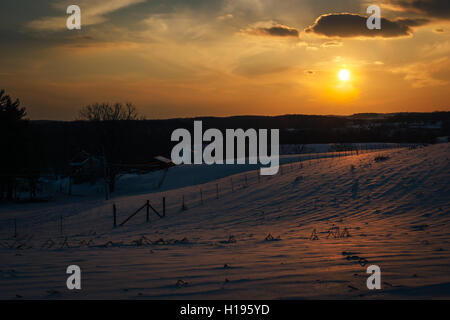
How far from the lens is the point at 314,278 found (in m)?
6.00

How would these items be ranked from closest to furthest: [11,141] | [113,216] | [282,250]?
[282,250], [113,216], [11,141]

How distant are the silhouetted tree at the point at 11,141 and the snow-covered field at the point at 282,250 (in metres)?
23.0

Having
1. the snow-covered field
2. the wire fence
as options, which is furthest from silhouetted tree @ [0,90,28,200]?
the snow-covered field

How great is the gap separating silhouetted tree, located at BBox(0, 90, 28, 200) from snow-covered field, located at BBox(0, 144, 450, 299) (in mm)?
23016

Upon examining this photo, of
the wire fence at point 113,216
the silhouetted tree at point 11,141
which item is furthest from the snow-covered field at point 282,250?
the silhouetted tree at point 11,141

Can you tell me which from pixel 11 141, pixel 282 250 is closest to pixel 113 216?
pixel 282 250

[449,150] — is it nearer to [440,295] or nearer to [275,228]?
[275,228]

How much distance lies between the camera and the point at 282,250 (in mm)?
8875

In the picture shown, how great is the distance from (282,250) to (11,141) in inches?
1604

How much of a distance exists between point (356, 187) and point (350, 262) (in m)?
14.0

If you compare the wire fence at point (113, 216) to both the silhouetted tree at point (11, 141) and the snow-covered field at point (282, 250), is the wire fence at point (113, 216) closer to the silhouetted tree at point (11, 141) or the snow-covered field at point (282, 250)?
the snow-covered field at point (282, 250)

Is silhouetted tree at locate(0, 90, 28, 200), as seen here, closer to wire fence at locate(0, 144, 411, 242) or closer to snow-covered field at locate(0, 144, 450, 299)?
wire fence at locate(0, 144, 411, 242)

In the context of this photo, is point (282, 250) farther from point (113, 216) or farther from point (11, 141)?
point (11, 141)
